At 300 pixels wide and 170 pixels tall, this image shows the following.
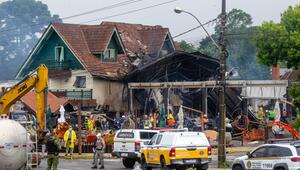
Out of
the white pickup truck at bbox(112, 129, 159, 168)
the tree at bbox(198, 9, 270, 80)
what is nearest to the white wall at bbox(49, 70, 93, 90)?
the white pickup truck at bbox(112, 129, 159, 168)

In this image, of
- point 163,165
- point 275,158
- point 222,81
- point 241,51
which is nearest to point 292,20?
point 222,81

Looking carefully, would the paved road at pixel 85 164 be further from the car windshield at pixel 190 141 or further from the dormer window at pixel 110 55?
the dormer window at pixel 110 55

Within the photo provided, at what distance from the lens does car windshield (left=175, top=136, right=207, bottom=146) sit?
3031 centimetres

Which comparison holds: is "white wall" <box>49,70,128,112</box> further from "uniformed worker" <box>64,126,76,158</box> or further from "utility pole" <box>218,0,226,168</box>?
"utility pole" <box>218,0,226,168</box>

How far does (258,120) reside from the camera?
180 ft

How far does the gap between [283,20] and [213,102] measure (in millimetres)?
13559

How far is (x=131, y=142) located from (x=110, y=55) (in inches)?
1110

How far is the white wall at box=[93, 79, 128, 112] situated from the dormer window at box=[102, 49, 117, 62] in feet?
7.85

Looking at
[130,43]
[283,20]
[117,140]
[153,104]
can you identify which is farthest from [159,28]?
[117,140]

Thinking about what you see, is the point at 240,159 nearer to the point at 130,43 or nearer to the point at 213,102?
the point at 213,102

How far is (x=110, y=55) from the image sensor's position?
62.7 meters

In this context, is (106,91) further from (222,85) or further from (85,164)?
(222,85)

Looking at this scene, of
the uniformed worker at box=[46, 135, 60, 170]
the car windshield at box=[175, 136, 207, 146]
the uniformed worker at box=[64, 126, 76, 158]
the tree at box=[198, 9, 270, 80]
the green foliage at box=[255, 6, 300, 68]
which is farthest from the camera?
the tree at box=[198, 9, 270, 80]

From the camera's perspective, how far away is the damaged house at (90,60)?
60.4 meters
